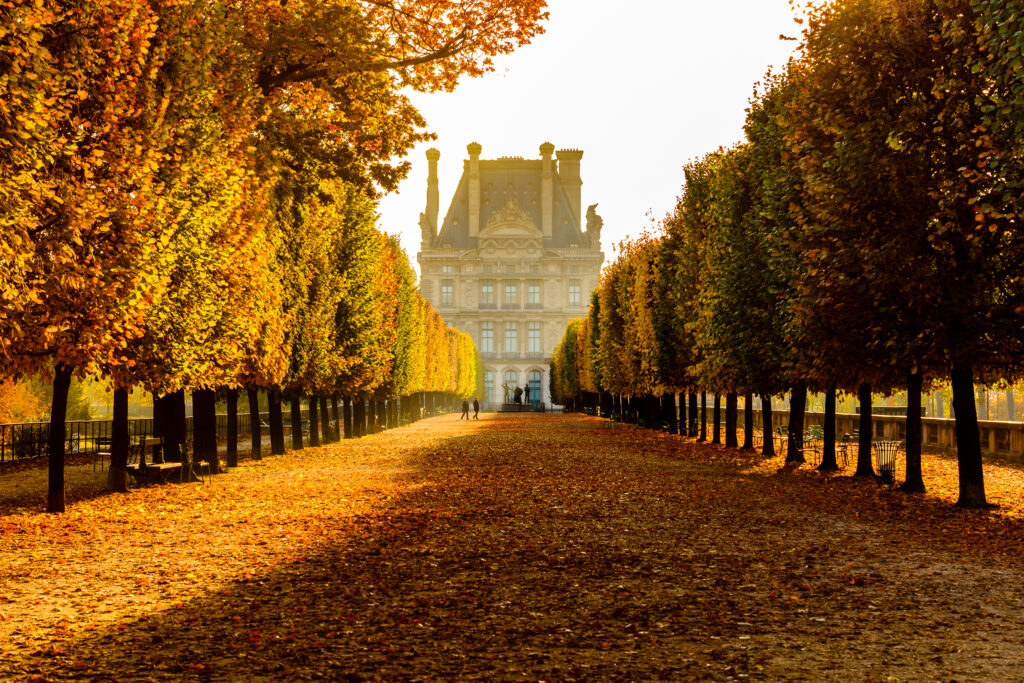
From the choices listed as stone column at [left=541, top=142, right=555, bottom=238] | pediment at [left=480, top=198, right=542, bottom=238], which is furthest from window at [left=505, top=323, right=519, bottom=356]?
stone column at [left=541, top=142, right=555, bottom=238]

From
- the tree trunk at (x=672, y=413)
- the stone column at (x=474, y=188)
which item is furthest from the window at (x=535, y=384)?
the tree trunk at (x=672, y=413)

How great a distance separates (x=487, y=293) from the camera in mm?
147375

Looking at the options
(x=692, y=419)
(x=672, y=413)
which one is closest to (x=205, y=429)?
(x=692, y=419)

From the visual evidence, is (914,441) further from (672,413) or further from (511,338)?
(511,338)

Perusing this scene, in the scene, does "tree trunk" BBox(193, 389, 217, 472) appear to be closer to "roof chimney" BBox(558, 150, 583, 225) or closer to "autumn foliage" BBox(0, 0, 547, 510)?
"autumn foliage" BBox(0, 0, 547, 510)

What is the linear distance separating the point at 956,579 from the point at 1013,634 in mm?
2688

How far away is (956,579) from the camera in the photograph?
11.5 meters

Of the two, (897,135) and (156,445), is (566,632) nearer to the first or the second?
(897,135)

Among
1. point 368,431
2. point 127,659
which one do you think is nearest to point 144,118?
point 127,659

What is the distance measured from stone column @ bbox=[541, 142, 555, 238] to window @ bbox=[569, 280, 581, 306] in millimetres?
7199

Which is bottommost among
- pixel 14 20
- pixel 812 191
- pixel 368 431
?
pixel 368 431

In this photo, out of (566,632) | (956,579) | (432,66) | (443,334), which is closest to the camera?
(566,632)

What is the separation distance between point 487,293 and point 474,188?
14128mm

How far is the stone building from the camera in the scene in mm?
146000
